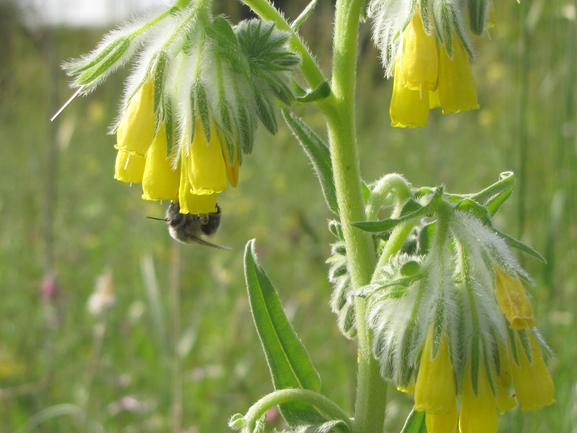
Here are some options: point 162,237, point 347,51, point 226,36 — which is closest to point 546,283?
point 347,51

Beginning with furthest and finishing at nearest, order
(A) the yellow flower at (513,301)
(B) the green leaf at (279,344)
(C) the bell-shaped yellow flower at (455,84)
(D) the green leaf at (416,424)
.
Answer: (B) the green leaf at (279,344) < (D) the green leaf at (416,424) < (C) the bell-shaped yellow flower at (455,84) < (A) the yellow flower at (513,301)

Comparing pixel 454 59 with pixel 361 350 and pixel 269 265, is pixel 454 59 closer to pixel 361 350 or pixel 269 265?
pixel 361 350

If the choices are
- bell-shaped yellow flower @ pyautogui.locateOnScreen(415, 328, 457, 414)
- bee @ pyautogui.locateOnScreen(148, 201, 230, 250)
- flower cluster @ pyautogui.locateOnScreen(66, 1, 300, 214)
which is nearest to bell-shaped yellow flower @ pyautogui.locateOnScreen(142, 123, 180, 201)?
flower cluster @ pyautogui.locateOnScreen(66, 1, 300, 214)

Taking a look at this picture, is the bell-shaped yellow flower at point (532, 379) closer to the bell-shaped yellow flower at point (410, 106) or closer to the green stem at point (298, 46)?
the bell-shaped yellow flower at point (410, 106)

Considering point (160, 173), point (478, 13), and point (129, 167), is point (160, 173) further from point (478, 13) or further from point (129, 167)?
point (478, 13)

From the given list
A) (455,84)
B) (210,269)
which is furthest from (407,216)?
(210,269)

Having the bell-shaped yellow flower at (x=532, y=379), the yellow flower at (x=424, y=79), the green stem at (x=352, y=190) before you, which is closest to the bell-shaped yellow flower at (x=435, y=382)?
the bell-shaped yellow flower at (x=532, y=379)
